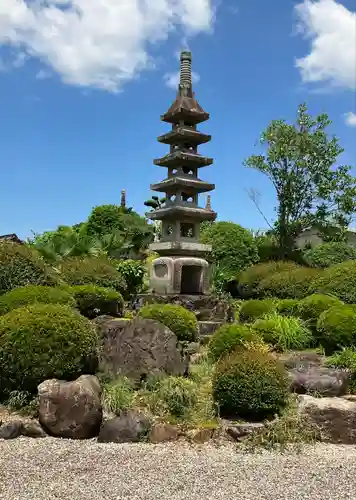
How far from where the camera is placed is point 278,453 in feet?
21.9

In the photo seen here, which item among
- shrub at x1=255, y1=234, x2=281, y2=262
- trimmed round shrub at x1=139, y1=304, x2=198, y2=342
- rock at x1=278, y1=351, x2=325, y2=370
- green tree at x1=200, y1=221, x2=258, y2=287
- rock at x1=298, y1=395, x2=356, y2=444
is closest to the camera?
rock at x1=298, y1=395, x2=356, y2=444

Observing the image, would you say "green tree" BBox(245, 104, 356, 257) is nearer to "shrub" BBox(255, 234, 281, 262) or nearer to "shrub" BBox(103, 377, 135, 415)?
"shrub" BBox(255, 234, 281, 262)

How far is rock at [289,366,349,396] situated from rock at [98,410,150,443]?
254cm

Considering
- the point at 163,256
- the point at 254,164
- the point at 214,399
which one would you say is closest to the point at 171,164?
the point at 163,256

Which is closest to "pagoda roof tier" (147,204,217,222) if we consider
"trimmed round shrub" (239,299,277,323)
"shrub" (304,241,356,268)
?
"shrub" (304,241,356,268)

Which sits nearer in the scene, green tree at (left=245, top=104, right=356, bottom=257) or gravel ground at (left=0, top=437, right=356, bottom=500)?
gravel ground at (left=0, top=437, right=356, bottom=500)

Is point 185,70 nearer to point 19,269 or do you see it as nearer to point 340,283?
point 340,283

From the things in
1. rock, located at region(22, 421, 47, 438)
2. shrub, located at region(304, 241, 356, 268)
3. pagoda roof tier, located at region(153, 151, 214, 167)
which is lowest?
rock, located at region(22, 421, 47, 438)

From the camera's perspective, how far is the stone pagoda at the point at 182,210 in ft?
63.7

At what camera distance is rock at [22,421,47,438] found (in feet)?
23.4

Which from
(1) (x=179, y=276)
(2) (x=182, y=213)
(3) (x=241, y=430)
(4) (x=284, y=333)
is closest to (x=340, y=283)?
(4) (x=284, y=333)

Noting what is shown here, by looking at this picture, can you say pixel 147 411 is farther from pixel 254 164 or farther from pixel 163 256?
pixel 254 164

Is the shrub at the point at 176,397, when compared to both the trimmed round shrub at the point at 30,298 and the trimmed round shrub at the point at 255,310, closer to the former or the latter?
the trimmed round shrub at the point at 30,298

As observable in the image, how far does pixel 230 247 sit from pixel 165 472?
1786cm
